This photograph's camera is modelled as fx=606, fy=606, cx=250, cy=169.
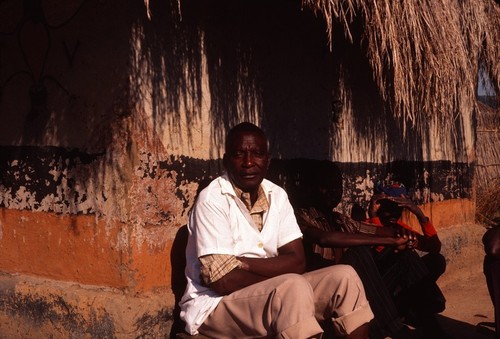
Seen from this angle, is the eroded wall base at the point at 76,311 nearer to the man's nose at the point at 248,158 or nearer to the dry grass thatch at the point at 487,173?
the man's nose at the point at 248,158

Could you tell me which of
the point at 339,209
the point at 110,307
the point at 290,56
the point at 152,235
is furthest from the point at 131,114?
the point at 339,209

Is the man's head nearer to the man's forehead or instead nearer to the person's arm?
the man's forehead

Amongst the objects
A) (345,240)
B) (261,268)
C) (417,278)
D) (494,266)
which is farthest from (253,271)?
(494,266)

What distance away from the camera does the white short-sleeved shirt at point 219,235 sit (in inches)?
111

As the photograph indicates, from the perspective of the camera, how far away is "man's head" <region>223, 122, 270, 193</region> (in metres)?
3.08

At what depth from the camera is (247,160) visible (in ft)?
10.0

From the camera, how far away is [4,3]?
3.55 metres

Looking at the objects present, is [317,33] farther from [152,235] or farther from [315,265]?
[152,235]

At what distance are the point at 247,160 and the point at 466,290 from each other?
367 cm

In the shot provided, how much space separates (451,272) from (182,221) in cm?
374

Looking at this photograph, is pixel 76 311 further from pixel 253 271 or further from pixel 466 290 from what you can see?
pixel 466 290

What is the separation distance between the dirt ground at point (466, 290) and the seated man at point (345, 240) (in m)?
0.79

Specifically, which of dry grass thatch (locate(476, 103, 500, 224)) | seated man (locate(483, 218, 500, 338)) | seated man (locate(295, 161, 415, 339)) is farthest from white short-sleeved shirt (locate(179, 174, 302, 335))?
dry grass thatch (locate(476, 103, 500, 224))

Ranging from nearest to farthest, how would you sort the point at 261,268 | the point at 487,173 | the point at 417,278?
the point at 261,268 → the point at 417,278 → the point at 487,173
